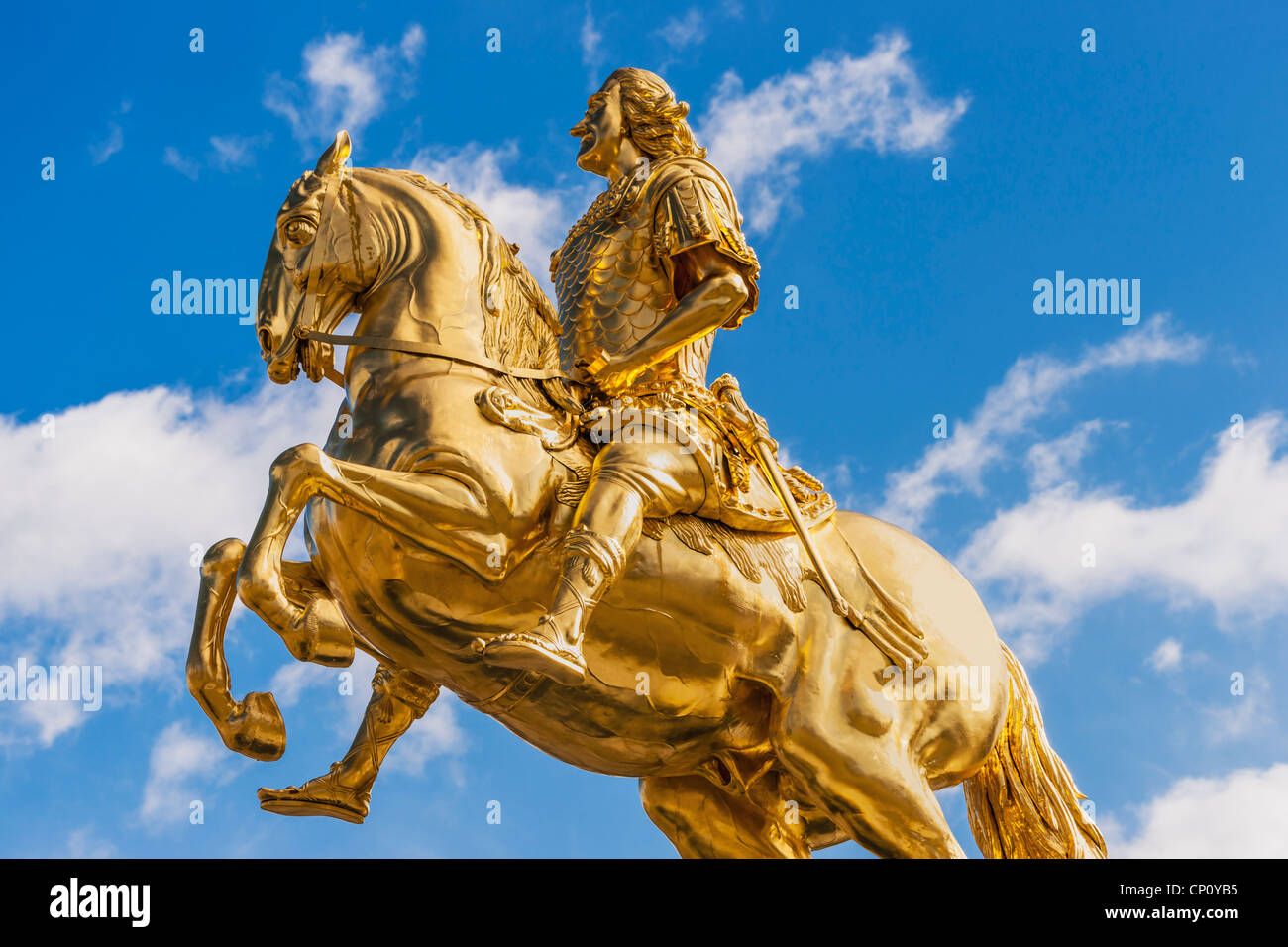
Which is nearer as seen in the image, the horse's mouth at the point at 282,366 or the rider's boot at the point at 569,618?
the rider's boot at the point at 569,618

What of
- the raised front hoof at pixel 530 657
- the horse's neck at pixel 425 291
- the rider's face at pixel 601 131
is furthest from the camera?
the rider's face at pixel 601 131

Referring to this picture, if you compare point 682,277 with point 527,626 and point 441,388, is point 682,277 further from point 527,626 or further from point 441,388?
point 527,626

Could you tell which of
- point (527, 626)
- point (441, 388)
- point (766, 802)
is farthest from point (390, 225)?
point (766, 802)

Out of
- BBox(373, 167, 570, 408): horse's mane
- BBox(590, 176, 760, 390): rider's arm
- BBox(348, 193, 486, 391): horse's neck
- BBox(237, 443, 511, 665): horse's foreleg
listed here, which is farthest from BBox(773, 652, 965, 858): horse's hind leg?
Result: BBox(348, 193, 486, 391): horse's neck

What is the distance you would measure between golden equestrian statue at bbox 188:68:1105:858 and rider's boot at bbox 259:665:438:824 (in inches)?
0.4

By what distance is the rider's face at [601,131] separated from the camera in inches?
280

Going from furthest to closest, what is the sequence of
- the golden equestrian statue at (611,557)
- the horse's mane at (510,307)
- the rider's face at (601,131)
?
the rider's face at (601,131)
the horse's mane at (510,307)
the golden equestrian statue at (611,557)

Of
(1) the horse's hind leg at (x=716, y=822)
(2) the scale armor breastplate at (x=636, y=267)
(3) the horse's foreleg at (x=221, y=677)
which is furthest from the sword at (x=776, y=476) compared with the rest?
(3) the horse's foreleg at (x=221, y=677)

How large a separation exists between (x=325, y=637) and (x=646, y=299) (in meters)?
2.00

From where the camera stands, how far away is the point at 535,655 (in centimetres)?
546

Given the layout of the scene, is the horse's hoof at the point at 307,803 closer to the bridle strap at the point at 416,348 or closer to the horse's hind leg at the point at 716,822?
the horse's hind leg at the point at 716,822

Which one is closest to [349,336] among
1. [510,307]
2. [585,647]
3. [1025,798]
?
[510,307]

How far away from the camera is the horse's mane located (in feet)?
21.2

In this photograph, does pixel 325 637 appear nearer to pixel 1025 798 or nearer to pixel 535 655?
pixel 535 655
